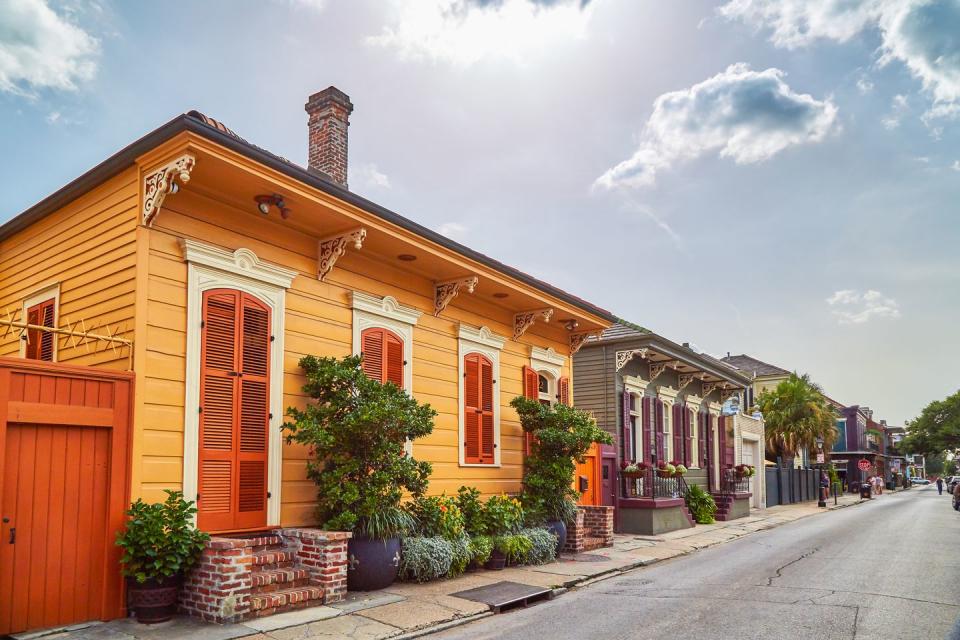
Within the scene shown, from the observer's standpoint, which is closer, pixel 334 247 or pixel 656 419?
pixel 334 247

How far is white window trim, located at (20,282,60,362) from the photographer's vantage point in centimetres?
959

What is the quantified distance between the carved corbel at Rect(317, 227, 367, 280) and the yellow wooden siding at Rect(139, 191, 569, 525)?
0.11 meters

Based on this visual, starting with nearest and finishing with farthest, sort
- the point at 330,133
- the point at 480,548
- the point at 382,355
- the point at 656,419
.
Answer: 1. the point at 480,548
2. the point at 382,355
3. the point at 330,133
4. the point at 656,419

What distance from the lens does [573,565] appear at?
12.5 metres

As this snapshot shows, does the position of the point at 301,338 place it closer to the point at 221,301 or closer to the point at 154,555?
the point at 221,301

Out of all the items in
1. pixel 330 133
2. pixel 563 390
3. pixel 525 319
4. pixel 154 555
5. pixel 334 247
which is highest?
pixel 330 133

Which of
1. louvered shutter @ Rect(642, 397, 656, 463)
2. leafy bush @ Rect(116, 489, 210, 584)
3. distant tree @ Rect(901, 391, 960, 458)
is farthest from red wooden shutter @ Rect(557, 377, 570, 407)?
distant tree @ Rect(901, 391, 960, 458)

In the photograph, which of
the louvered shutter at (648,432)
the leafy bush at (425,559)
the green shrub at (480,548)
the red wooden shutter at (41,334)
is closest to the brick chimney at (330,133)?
the red wooden shutter at (41,334)

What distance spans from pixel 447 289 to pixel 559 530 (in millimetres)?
4773

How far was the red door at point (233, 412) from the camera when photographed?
344 inches

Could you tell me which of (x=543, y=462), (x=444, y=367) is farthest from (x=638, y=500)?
(x=444, y=367)

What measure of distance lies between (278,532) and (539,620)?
3.35 metres

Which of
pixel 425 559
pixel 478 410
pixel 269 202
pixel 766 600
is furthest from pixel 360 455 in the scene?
pixel 766 600

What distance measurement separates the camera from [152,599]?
747cm
